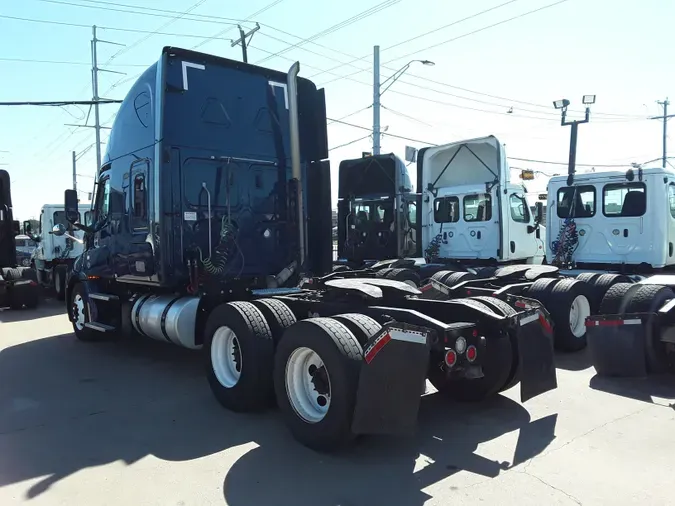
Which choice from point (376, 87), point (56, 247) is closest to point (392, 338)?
point (56, 247)

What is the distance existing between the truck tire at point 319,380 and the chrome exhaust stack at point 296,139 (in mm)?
3032

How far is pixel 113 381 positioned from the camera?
6559mm

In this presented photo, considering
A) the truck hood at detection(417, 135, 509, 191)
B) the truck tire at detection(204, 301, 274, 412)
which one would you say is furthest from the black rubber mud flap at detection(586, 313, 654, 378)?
the truck hood at detection(417, 135, 509, 191)

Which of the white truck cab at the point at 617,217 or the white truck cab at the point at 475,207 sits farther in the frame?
the white truck cab at the point at 475,207

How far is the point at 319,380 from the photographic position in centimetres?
443

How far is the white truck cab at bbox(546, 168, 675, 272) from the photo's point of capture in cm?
Answer: 948

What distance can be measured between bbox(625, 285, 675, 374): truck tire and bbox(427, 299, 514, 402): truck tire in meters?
2.00

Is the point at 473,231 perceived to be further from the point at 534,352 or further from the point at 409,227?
the point at 534,352

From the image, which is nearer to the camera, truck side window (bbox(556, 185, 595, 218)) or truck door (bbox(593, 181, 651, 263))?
truck door (bbox(593, 181, 651, 263))

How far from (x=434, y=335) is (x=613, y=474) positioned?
4.92ft

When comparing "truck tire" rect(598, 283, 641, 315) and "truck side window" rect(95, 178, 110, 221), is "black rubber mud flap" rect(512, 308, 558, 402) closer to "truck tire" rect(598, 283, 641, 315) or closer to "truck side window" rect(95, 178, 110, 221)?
"truck tire" rect(598, 283, 641, 315)

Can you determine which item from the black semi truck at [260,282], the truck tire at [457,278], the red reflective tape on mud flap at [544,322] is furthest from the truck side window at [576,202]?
the red reflective tape on mud flap at [544,322]

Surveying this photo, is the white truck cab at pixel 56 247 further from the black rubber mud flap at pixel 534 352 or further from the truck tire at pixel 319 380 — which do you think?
the black rubber mud flap at pixel 534 352

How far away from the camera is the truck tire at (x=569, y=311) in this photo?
709 centimetres
